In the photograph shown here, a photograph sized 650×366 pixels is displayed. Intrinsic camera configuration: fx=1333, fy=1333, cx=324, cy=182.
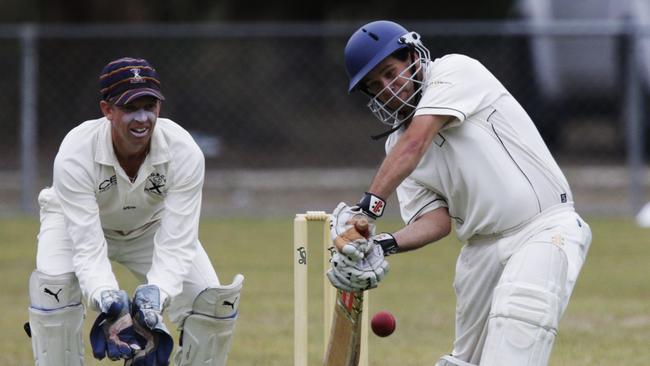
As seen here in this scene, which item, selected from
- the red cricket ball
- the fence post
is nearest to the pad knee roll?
the red cricket ball

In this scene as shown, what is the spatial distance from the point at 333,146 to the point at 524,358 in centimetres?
1031

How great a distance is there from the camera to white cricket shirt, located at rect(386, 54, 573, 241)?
4.61 metres

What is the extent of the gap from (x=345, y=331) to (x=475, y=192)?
2.35 feet

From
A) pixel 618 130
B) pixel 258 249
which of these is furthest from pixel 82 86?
pixel 618 130

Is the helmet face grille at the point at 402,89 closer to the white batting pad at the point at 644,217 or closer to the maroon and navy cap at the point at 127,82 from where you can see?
the maroon and navy cap at the point at 127,82

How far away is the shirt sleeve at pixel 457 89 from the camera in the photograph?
451 centimetres

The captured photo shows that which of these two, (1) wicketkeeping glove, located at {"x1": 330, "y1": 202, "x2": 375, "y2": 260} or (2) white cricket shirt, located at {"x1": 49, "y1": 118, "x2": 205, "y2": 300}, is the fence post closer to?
(2) white cricket shirt, located at {"x1": 49, "y1": 118, "x2": 205, "y2": 300}

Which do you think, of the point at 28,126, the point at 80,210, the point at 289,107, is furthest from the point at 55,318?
the point at 289,107

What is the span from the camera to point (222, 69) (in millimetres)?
14641

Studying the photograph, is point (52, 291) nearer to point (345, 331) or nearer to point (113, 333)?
point (113, 333)

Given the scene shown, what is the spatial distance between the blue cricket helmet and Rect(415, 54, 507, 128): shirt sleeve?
0.17 metres

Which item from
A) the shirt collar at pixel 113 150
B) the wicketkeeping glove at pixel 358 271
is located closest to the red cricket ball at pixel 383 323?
the wicketkeeping glove at pixel 358 271

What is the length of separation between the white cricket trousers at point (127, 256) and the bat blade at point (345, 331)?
2.16 feet

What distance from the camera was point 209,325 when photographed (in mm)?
5285
